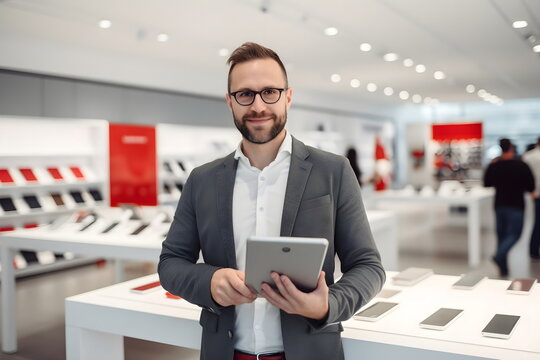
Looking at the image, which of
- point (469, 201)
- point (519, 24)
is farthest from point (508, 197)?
point (519, 24)

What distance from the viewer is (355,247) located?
152 cm

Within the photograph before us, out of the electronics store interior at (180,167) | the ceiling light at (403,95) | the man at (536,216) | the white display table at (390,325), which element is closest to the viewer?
the white display table at (390,325)

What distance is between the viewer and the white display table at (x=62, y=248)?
159 inches

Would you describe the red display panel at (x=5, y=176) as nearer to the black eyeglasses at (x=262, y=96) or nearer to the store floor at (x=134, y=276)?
the store floor at (x=134, y=276)

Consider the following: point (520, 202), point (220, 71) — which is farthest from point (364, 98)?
point (520, 202)

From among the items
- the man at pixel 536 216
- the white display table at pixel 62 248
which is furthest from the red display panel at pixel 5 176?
the man at pixel 536 216

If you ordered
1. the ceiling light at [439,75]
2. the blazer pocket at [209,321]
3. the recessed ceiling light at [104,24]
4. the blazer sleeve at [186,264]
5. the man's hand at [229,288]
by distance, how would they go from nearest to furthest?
the man's hand at [229,288], the blazer sleeve at [186,264], the blazer pocket at [209,321], the recessed ceiling light at [104,24], the ceiling light at [439,75]

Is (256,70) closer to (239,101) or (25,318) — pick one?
(239,101)

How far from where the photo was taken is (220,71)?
32.3 ft

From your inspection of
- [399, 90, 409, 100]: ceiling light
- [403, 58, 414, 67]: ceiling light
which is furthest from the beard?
[399, 90, 409, 100]: ceiling light

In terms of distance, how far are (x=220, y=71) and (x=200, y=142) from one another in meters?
1.34

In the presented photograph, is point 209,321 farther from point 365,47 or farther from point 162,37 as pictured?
point 365,47

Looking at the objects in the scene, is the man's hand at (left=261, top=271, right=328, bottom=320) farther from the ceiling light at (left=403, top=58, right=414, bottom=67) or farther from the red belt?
the ceiling light at (left=403, top=58, right=414, bottom=67)

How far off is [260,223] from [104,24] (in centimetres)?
544
